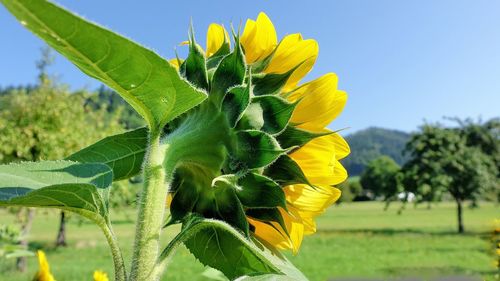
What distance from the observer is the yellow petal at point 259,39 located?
57cm

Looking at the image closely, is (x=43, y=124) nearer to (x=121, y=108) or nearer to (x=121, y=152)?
(x=121, y=108)

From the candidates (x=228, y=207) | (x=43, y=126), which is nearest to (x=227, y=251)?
(x=228, y=207)

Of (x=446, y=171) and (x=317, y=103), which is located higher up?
(x=317, y=103)

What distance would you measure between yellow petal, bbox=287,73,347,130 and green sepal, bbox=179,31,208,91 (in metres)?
0.11

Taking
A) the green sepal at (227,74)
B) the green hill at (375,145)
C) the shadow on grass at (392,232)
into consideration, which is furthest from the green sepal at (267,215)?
the green hill at (375,145)

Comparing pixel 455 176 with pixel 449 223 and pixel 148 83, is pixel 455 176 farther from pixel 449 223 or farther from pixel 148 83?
pixel 148 83

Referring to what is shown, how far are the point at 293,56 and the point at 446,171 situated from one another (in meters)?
20.5

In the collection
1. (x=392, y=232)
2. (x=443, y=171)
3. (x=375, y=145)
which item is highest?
(x=375, y=145)

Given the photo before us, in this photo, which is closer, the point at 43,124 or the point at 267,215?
the point at 267,215

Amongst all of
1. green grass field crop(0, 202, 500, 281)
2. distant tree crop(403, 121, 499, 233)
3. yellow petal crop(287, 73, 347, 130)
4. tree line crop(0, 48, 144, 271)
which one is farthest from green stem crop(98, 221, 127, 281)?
distant tree crop(403, 121, 499, 233)

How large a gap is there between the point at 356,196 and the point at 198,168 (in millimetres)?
48961

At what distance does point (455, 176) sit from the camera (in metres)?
19.5

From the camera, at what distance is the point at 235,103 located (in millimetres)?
465

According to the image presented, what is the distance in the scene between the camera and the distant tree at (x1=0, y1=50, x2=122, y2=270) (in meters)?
12.5
